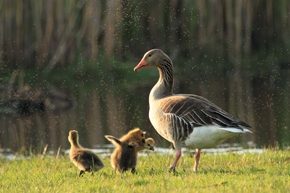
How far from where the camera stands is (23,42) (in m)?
24.0

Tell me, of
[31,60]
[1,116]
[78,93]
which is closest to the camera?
[1,116]

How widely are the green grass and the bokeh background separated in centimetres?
705

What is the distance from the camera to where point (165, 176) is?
27.9 ft

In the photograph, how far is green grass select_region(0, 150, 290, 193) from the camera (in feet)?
25.3

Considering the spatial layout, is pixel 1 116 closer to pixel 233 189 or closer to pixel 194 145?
pixel 194 145

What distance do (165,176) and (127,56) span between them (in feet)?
58.5

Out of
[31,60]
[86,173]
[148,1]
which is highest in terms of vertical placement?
[148,1]

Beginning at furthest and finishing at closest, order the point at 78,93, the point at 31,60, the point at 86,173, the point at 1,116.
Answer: the point at 31,60
the point at 78,93
the point at 1,116
the point at 86,173

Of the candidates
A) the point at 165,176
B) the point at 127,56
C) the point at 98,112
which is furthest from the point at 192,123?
the point at 127,56

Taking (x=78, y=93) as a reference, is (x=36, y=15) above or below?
above

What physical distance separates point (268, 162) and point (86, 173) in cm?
231

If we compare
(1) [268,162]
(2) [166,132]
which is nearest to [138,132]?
(2) [166,132]

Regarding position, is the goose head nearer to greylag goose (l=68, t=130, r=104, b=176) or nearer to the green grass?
the green grass

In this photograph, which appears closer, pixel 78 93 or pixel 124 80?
pixel 78 93
